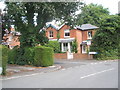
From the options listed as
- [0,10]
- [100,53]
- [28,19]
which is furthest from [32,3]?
[100,53]

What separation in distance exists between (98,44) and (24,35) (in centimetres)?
1481

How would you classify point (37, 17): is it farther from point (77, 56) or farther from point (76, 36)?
point (76, 36)

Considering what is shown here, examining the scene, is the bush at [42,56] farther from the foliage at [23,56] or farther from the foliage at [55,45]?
the foliage at [55,45]

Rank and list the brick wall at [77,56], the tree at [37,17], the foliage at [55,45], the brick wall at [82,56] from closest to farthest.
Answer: the tree at [37,17] → the brick wall at [82,56] → the brick wall at [77,56] → the foliage at [55,45]

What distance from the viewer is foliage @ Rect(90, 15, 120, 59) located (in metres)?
28.8

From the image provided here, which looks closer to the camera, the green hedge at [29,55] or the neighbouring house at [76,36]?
the green hedge at [29,55]

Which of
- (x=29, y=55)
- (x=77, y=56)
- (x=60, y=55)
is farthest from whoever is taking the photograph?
(x=60, y=55)

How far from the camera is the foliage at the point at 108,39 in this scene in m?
28.8

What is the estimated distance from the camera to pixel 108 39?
29.1 metres

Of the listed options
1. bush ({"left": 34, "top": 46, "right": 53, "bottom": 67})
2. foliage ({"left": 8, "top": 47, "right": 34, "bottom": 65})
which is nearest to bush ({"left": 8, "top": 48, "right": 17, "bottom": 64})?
foliage ({"left": 8, "top": 47, "right": 34, "bottom": 65})

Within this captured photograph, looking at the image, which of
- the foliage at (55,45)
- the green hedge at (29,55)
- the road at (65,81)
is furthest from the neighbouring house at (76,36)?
the road at (65,81)

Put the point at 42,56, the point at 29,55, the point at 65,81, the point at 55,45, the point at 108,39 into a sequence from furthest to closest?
the point at 55,45 → the point at 108,39 → the point at 29,55 → the point at 42,56 → the point at 65,81

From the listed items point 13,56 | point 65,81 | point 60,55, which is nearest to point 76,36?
point 60,55

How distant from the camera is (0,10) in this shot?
18766 mm
